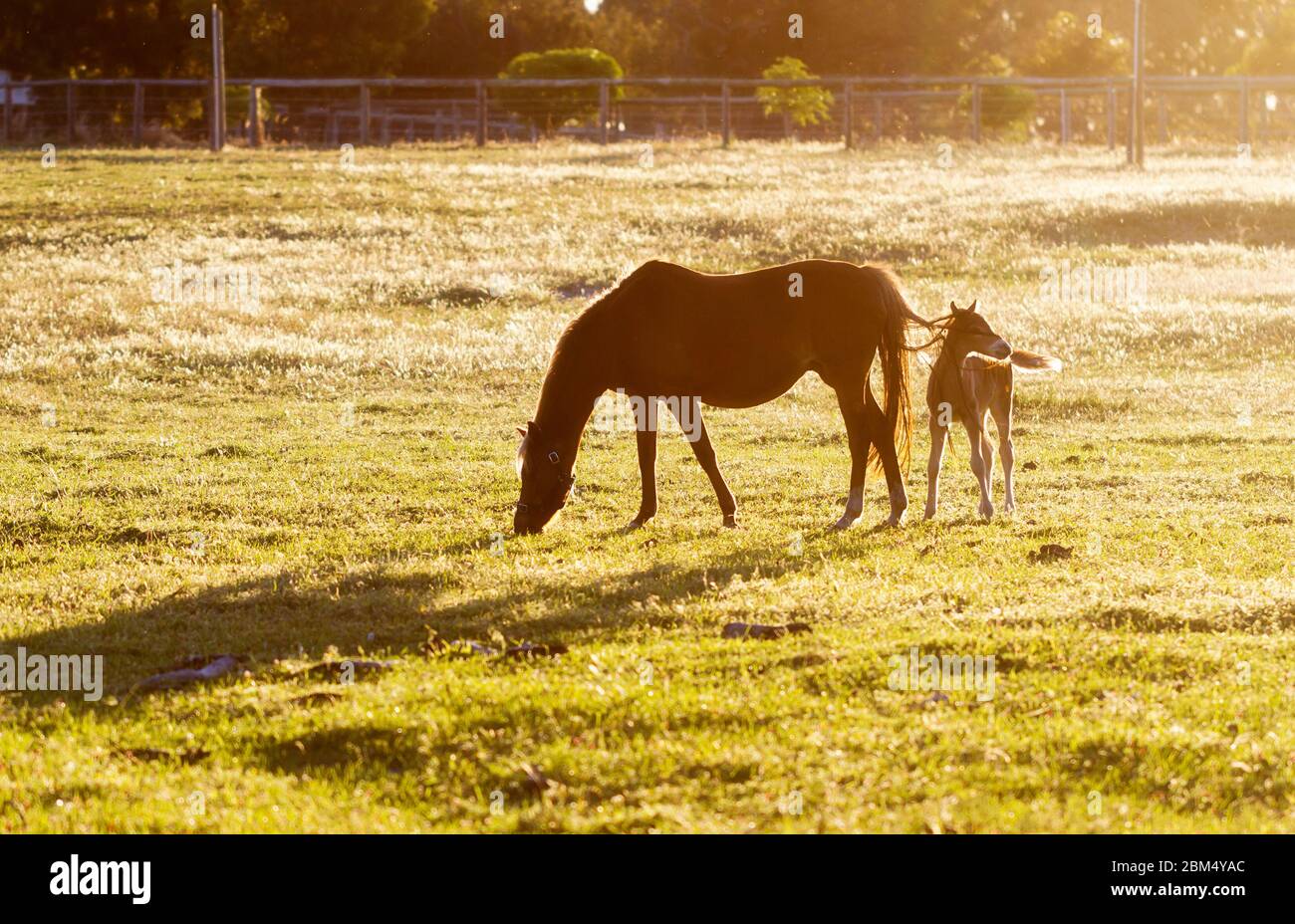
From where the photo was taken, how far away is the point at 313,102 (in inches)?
2296

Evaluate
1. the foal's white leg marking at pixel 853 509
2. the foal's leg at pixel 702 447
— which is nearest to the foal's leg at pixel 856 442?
the foal's white leg marking at pixel 853 509

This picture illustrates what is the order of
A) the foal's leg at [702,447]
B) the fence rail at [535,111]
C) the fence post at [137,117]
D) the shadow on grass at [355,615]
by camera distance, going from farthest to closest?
the fence rail at [535,111] < the fence post at [137,117] < the foal's leg at [702,447] < the shadow on grass at [355,615]

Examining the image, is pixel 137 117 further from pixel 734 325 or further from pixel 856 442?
pixel 856 442

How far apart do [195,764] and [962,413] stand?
25.2 ft

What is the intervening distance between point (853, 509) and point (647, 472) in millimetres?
1620

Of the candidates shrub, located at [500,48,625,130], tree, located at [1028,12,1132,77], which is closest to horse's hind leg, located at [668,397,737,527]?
shrub, located at [500,48,625,130]

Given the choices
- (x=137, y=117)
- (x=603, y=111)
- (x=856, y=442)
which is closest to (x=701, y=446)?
(x=856, y=442)

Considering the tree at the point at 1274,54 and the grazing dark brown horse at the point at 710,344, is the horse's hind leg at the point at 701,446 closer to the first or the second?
the grazing dark brown horse at the point at 710,344

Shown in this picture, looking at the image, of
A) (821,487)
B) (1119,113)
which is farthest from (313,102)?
(821,487)

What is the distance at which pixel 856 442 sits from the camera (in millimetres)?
12352

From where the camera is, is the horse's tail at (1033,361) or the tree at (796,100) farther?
the tree at (796,100)

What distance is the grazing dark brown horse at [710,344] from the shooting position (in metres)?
11.9

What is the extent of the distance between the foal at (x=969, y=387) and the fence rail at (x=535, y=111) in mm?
34622

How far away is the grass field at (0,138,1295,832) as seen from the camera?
646 centimetres
